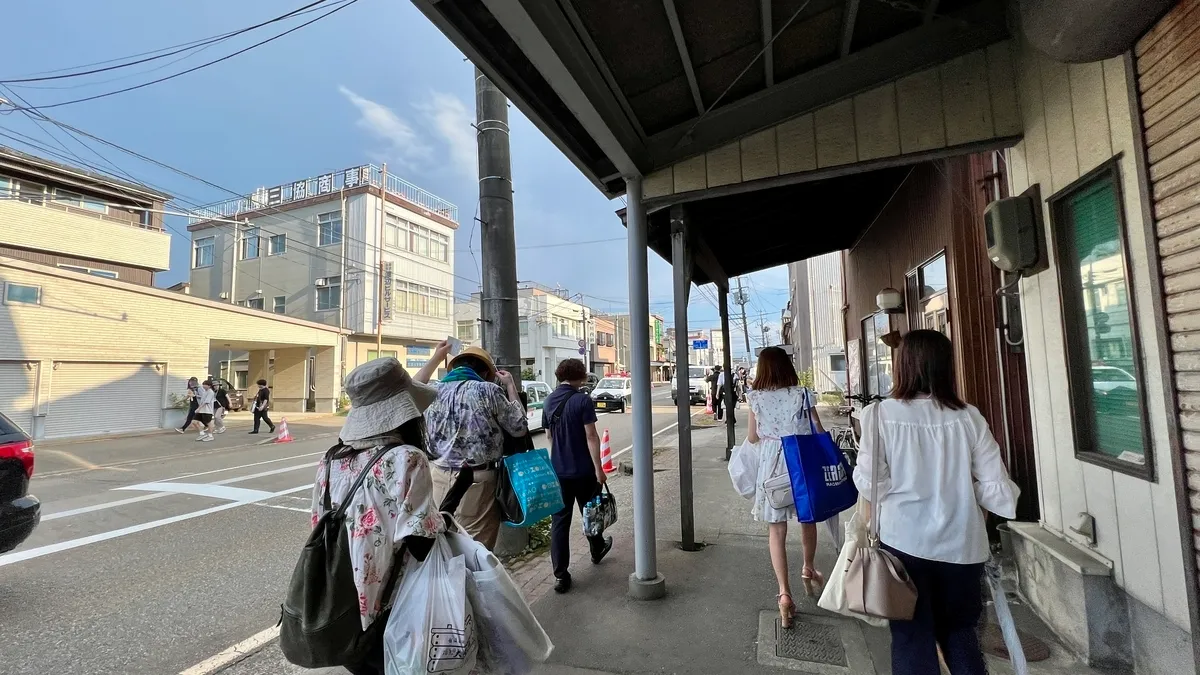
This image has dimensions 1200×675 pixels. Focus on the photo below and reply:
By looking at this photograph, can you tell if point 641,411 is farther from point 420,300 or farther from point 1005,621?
point 420,300

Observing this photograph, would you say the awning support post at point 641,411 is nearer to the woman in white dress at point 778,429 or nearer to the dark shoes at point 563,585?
the dark shoes at point 563,585

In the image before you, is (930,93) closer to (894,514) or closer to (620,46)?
(620,46)

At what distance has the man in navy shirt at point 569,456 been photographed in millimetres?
3893

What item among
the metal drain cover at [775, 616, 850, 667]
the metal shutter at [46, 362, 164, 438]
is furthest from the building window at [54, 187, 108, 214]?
the metal drain cover at [775, 616, 850, 667]

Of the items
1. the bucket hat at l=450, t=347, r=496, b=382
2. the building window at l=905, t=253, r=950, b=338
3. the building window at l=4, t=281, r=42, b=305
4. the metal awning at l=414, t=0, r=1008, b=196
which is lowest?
the bucket hat at l=450, t=347, r=496, b=382

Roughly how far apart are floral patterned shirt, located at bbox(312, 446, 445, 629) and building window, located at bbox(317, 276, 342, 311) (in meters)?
26.6

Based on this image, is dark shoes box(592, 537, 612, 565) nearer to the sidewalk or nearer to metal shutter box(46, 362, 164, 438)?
the sidewalk

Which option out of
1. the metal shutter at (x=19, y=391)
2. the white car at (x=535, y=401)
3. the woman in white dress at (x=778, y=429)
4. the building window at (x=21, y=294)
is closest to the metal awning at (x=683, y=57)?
the woman in white dress at (x=778, y=429)

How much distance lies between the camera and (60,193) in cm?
1795

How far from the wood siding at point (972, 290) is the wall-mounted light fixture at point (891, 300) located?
60 cm

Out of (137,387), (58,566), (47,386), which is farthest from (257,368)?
(58,566)

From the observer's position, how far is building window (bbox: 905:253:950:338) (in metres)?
5.15

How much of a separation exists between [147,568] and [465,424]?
12.3 ft

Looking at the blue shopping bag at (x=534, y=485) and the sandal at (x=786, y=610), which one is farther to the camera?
the blue shopping bag at (x=534, y=485)
